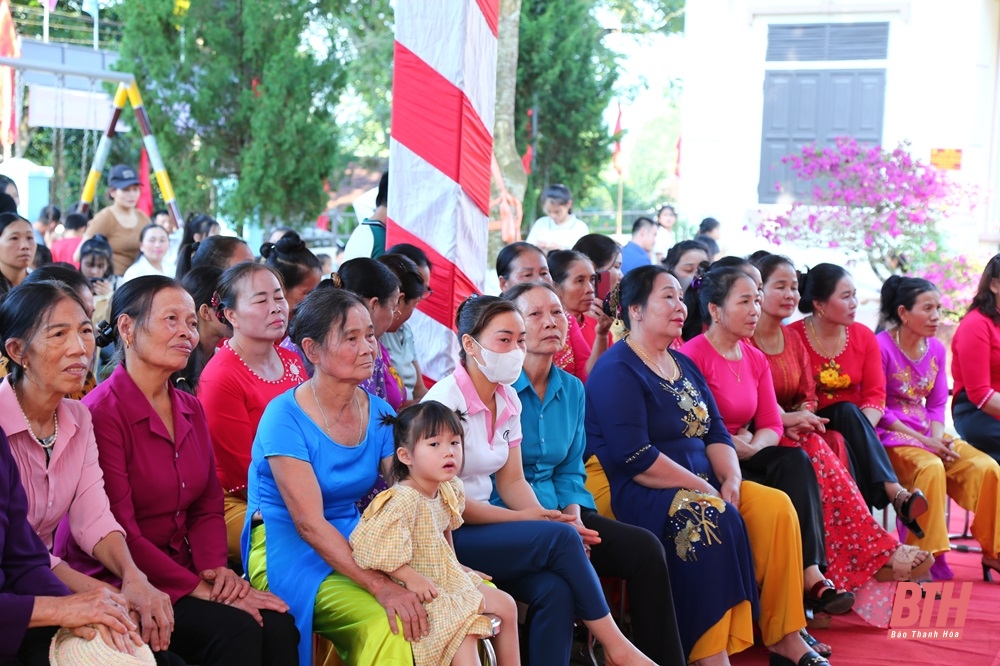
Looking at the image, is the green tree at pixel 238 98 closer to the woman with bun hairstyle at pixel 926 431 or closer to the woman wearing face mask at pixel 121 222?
the woman wearing face mask at pixel 121 222

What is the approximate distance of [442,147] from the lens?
4.64 metres

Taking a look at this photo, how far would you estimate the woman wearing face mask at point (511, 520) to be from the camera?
3.36m

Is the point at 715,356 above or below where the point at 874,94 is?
below

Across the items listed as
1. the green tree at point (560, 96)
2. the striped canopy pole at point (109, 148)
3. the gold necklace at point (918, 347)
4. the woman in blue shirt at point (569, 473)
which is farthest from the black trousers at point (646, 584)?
the green tree at point (560, 96)

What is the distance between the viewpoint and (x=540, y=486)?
3830 millimetres

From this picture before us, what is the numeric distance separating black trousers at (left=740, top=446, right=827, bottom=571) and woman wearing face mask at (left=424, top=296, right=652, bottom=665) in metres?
1.19

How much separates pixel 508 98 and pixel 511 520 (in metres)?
8.51

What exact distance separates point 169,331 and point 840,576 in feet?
9.96

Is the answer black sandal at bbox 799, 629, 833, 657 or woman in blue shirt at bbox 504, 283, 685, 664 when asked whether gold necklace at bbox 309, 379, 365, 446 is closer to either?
woman in blue shirt at bbox 504, 283, 685, 664

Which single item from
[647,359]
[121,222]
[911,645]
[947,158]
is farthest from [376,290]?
[947,158]

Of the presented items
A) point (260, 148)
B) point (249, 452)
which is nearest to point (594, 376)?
point (249, 452)

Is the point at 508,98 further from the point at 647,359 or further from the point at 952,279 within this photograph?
the point at 647,359

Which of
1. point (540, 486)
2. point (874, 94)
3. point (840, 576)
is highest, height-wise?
point (874, 94)

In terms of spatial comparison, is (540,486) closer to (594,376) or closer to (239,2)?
(594,376)
